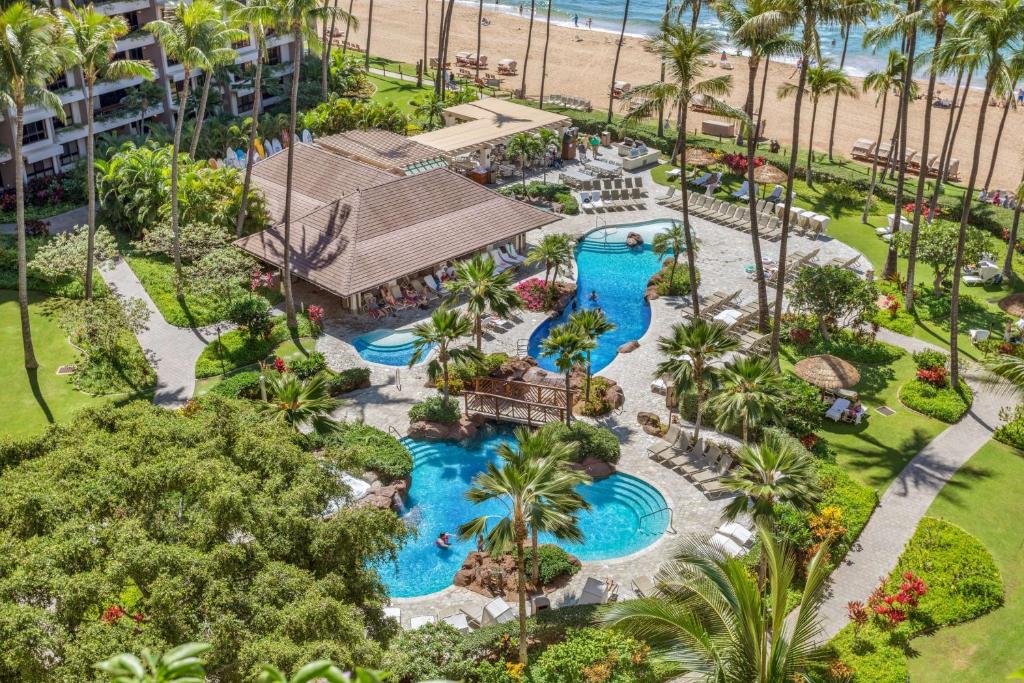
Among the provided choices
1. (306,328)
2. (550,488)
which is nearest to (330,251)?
(306,328)

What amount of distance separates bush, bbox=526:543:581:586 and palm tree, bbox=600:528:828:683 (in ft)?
30.4

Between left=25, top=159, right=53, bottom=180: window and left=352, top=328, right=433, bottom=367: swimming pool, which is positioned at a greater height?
left=25, top=159, right=53, bottom=180: window

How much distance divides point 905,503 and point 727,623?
55.2 ft

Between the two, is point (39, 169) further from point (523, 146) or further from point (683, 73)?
point (683, 73)

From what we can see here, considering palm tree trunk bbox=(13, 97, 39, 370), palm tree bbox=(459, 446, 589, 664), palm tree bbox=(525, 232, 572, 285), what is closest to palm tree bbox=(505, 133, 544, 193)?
palm tree bbox=(525, 232, 572, 285)

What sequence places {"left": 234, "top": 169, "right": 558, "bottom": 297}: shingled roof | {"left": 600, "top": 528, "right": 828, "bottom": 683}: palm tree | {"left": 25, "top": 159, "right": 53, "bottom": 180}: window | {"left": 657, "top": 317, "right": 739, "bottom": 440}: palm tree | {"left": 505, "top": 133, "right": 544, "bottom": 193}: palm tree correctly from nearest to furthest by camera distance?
{"left": 600, "top": 528, "right": 828, "bottom": 683}: palm tree
{"left": 657, "top": 317, "right": 739, "bottom": 440}: palm tree
{"left": 234, "top": 169, "right": 558, "bottom": 297}: shingled roof
{"left": 25, "top": 159, "right": 53, "bottom": 180}: window
{"left": 505, "top": 133, "right": 544, "bottom": 193}: palm tree

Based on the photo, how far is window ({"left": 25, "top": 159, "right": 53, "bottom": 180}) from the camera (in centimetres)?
6016

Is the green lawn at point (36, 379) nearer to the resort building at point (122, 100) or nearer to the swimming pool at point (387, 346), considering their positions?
the swimming pool at point (387, 346)

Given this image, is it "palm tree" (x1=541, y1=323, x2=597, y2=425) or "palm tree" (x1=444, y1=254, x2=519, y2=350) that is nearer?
"palm tree" (x1=541, y1=323, x2=597, y2=425)

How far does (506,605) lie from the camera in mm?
29625

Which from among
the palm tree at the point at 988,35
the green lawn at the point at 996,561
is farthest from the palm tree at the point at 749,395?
the palm tree at the point at 988,35

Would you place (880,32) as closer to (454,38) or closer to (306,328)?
(306,328)

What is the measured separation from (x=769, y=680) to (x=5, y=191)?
5457cm

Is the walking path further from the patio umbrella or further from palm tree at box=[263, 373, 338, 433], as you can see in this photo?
palm tree at box=[263, 373, 338, 433]
